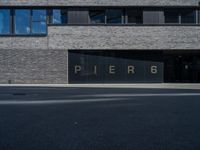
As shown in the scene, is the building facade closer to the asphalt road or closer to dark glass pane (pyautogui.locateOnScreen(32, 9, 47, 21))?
dark glass pane (pyautogui.locateOnScreen(32, 9, 47, 21))

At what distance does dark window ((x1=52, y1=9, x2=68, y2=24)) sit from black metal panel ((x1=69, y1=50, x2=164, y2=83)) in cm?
289

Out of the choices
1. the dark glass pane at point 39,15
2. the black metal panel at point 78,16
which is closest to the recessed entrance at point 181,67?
the black metal panel at point 78,16

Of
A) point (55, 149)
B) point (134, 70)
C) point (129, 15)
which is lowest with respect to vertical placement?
point (55, 149)

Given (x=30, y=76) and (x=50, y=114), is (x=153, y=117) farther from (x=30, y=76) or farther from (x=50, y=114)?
(x=30, y=76)

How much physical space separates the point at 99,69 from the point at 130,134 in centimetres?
1511

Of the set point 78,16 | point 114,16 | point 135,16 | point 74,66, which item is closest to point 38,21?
point 78,16

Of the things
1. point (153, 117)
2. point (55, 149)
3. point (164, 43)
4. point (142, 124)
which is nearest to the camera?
point (55, 149)

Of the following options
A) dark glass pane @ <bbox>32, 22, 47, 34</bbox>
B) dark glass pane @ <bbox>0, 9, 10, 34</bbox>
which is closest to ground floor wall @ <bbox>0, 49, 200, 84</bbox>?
dark glass pane @ <bbox>32, 22, 47, 34</bbox>

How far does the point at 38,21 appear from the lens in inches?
831

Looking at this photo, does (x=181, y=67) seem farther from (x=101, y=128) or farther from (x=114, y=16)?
(x=101, y=128)

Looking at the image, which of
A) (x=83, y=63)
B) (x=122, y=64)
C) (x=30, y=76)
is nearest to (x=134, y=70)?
(x=122, y=64)

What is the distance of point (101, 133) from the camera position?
5465 mm

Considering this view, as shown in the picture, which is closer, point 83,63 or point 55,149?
point 55,149

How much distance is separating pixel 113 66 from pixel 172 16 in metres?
6.65
